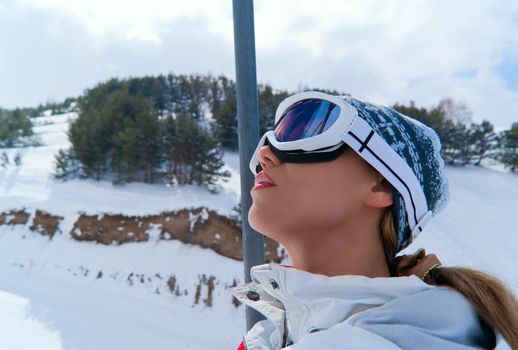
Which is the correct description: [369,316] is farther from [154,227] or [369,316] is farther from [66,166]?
[66,166]

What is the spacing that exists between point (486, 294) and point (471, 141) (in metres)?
14.9

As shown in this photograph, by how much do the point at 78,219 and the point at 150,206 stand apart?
1.62 meters

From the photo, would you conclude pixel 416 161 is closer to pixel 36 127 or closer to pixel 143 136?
pixel 143 136

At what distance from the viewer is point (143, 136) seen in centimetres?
1058

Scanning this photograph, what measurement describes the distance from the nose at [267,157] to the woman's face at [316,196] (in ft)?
0.10

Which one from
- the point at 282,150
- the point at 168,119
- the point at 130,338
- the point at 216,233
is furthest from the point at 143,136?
the point at 282,150

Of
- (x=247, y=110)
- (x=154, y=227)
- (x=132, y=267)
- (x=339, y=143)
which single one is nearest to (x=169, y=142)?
A: (x=154, y=227)

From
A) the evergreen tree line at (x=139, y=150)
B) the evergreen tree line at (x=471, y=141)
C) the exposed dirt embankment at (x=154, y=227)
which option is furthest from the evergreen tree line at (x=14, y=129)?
the evergreen tree line at (x=471, y=141)

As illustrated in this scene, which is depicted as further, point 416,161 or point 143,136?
point 143,136

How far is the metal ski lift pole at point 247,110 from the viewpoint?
149cm

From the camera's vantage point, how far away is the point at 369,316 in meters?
0.79

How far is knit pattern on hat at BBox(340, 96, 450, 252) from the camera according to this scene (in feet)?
3.53

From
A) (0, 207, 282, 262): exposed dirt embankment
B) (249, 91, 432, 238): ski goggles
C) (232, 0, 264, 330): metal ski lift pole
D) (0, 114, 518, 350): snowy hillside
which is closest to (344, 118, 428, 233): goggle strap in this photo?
(249, 91, 432, 238): ski goggles

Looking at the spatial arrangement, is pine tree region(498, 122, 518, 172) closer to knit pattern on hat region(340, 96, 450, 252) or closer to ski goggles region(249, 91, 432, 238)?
knit pattern on hat region(340, 96, 450, 252)
